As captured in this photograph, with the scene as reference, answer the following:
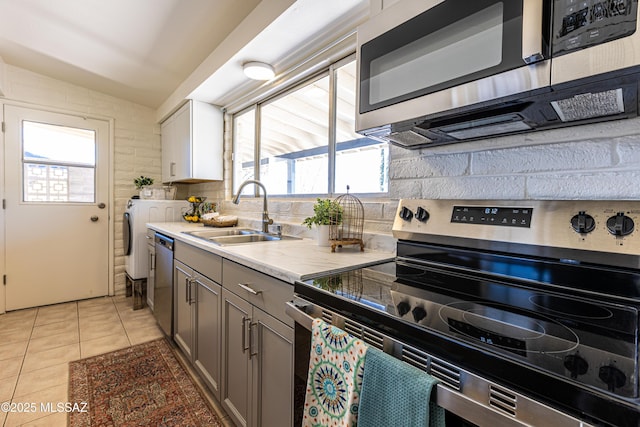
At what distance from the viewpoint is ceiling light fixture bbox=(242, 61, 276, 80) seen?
6.77 feet

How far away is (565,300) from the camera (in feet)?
2.76

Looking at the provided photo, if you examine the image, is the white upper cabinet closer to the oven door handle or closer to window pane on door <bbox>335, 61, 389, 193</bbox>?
window pane on door <bbox>335, 61, 389, 193</bbox>

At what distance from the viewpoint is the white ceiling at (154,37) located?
1.71 metres

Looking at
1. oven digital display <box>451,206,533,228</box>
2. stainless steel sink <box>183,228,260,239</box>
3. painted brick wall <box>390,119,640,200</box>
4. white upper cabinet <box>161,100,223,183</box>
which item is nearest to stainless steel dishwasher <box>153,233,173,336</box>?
stainless steel sink <box>183,228,260,239</box>

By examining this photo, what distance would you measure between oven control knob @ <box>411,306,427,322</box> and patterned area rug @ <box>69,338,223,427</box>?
4.53 feet

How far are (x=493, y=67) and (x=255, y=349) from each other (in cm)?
126

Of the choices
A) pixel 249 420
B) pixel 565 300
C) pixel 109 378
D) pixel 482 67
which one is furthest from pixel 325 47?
pixel 109 378

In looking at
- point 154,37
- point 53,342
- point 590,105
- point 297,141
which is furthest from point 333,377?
point 53,342

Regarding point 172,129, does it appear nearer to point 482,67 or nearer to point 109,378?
point 109,378

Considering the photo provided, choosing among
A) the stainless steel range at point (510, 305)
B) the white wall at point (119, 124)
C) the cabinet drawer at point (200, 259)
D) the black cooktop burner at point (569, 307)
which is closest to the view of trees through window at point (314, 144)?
the stainless steel range at point (510, 305)

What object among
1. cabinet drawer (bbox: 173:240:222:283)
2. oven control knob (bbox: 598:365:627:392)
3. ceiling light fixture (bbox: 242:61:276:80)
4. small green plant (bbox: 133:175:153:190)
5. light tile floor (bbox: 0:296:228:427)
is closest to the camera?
oven control knob (bbox: 598:365:627:392)

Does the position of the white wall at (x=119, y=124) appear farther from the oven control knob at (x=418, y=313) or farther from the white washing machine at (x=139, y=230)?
the oven control knob at (x=418, y=313)

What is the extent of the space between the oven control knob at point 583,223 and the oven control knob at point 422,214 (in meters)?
0.46

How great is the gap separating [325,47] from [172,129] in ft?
7.36
